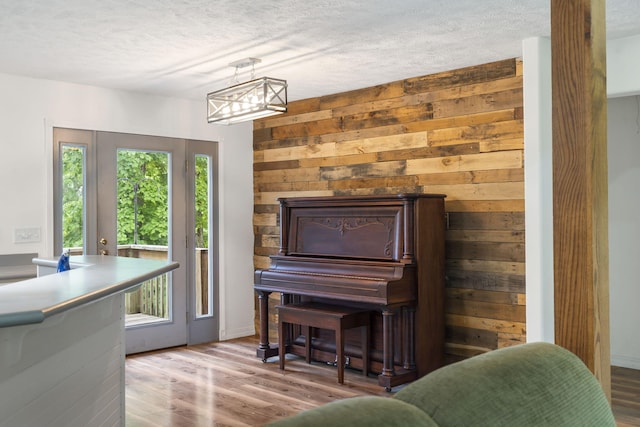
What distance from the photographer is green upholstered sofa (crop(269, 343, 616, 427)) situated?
3.20 feet

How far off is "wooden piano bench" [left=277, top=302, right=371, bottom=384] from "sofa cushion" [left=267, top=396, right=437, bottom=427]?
3.61 m

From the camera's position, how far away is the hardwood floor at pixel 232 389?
3980mm

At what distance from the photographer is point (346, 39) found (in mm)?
4000

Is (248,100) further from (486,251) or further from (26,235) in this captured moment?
(26,235)

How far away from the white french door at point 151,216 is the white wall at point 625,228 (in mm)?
3565

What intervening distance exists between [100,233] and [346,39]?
2827mm

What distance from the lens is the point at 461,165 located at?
15.7 ft

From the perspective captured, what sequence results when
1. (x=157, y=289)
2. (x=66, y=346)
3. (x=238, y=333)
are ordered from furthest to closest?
(x=238, y=333) < (x=157, y=289) < (x=66, y=346)

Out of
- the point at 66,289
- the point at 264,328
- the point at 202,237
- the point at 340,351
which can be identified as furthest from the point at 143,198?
the point at 66,289

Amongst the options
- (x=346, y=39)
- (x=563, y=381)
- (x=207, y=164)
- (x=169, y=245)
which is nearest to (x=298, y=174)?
(x=207, y=164)

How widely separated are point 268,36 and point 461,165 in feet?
5.82

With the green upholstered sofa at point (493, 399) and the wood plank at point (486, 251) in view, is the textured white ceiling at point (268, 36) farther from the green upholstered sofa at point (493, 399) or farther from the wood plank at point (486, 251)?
the green upholstered sofa at point (493, 399)

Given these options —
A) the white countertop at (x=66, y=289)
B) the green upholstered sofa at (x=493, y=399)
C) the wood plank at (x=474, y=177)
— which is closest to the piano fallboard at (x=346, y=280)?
the wood plank at (x=474, y=177)

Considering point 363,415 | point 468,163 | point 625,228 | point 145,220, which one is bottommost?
point 363,415
